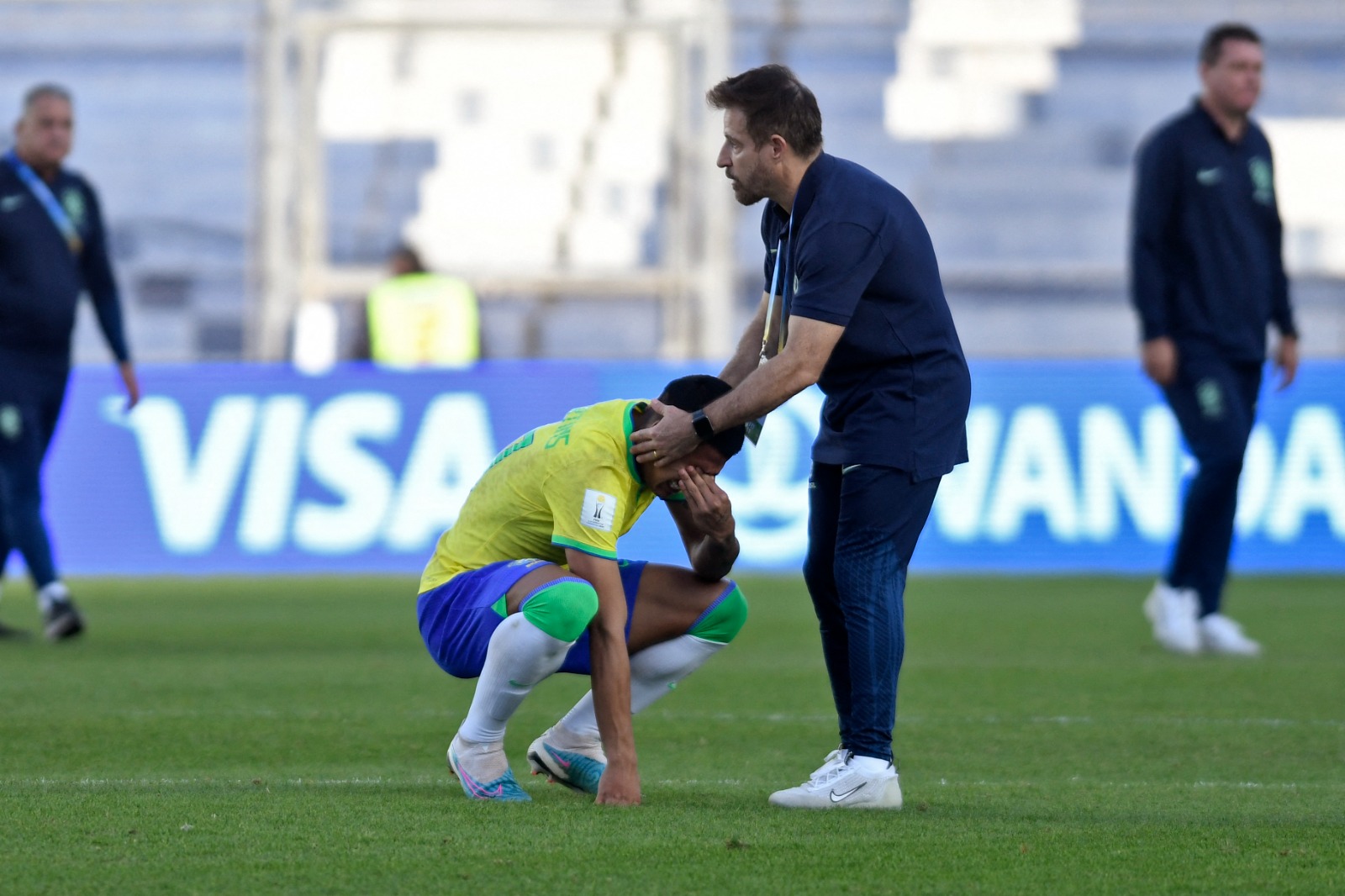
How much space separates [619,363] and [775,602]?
2139 millimetres

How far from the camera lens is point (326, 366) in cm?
1090

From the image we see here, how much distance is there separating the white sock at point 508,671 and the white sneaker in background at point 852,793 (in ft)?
1.79

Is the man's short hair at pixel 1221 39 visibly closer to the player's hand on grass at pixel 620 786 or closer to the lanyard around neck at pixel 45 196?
the player's hand on grass at pixel 620 786

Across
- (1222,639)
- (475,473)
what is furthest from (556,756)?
(475,473)

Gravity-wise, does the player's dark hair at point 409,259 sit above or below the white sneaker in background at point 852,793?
above

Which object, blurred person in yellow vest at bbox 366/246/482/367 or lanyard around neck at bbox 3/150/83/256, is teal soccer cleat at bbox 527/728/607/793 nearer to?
lanyard around neck at bbox 3/150/83/256

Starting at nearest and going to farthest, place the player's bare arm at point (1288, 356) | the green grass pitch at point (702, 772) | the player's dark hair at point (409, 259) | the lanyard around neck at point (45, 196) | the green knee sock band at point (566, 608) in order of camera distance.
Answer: the green grass pitch at point (702, 772)
the green knee sock band at point (566, 608)
the player's bare arm at point (1288, 356)
the lanyard around neck at point (45, 196)
the player's dark hair at point (409, 259)

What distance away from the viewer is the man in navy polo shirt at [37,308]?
7.51 m

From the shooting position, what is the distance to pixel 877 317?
160 inches

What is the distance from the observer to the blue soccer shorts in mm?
4094

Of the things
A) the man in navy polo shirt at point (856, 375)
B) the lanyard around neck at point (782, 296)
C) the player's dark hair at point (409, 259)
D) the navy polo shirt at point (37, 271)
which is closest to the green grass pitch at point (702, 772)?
the man in navy polo shirt at point (856, 375)

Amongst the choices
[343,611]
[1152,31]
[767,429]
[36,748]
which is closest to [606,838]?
[36,748]

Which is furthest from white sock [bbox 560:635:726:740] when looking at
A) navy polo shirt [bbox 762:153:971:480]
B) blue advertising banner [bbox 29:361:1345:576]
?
blue advertising banner [bbox 29:361:1345:576]

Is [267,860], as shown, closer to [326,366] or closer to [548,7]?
[326,366]
